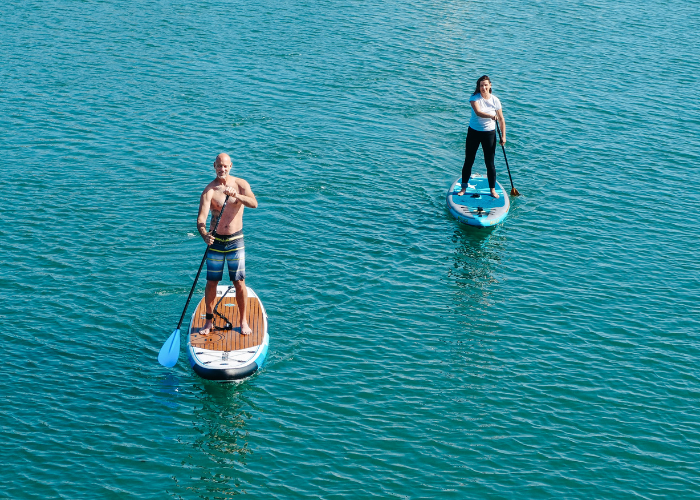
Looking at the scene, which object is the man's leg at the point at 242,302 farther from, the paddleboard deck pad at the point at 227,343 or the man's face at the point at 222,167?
the man's face at the point at 222,167

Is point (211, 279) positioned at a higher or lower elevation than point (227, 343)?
higher

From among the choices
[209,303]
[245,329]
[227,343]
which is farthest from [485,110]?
[227,343]

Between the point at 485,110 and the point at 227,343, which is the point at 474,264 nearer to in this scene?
the point at 485,110

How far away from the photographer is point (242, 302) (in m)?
16.8

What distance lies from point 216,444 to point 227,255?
354 cm

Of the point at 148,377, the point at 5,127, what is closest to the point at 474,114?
the point at 148,377

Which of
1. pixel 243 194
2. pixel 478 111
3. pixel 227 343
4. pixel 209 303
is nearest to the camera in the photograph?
pixel 243 194

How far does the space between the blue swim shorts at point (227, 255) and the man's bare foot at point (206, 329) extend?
1003 millimetres

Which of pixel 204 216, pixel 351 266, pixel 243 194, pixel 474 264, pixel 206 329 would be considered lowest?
pixel 206 329

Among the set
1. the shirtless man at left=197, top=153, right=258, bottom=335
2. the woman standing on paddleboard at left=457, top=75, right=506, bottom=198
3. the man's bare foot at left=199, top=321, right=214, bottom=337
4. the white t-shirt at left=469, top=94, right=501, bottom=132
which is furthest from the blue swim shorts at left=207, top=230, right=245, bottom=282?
the white t-shirt at left=469, top=94, right=501, bottom=132

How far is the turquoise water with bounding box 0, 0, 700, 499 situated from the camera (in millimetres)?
14992

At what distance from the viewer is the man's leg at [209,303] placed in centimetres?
1679

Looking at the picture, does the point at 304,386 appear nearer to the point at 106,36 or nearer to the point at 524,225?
the point at 524,225

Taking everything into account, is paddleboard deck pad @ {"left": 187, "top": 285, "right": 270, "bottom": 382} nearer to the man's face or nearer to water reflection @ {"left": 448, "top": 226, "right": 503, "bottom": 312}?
the man's face
